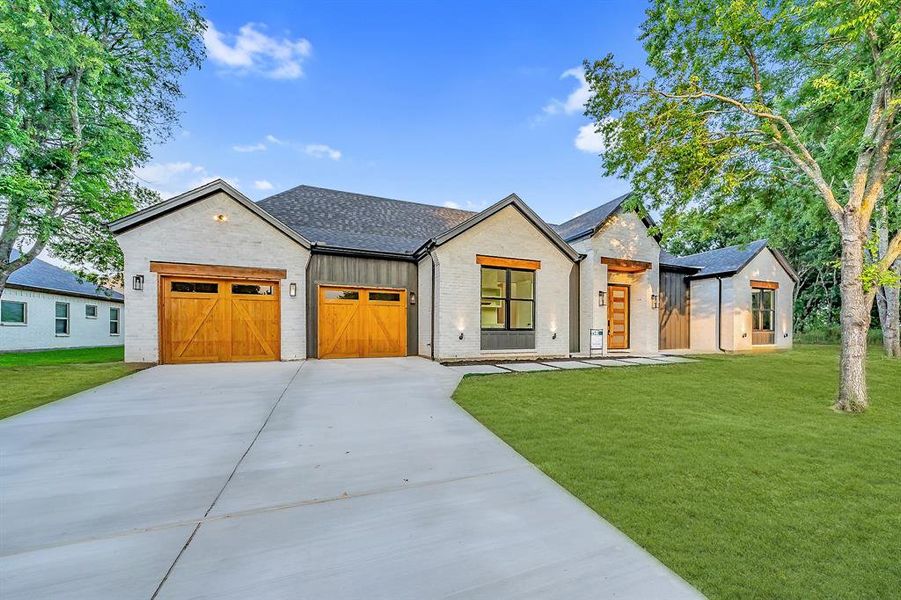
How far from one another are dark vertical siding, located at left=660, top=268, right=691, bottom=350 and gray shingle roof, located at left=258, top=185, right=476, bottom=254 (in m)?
9.26

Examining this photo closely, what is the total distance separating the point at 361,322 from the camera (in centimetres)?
1105

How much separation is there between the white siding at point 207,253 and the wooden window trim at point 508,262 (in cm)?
524

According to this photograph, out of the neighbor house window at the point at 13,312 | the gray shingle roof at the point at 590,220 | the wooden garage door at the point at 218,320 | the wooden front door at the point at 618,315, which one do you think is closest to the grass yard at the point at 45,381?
the wooden garage door at the point at 218,320

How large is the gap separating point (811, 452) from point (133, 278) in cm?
1297

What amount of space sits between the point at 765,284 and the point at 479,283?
13389 millimetres

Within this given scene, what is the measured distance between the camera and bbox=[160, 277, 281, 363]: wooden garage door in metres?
9.21

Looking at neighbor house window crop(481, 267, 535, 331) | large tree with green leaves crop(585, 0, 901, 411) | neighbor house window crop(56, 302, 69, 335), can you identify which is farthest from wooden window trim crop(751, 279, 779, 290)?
neighbor house window crop(56, 302, 69, 335)

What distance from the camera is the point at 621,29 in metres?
9.03

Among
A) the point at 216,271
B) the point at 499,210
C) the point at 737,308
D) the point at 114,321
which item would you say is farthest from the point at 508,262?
the point at 114,321

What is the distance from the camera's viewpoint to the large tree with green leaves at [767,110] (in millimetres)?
5582

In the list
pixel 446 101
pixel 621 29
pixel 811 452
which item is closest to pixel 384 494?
pixel 811 452

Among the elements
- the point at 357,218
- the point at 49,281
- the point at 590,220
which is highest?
the point at 357,218

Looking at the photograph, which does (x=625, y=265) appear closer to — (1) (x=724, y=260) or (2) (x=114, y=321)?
(1) (x=724, y=260)

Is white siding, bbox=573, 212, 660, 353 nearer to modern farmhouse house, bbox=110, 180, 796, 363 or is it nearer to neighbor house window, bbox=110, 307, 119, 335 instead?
modern farmhouse house, bbox=110, 180, 796, 363
